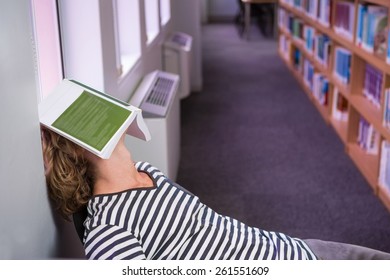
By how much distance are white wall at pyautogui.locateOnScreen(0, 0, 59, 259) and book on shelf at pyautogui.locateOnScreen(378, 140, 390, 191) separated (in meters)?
1.94

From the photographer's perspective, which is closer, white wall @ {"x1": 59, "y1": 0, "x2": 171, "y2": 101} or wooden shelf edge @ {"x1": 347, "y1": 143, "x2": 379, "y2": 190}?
white wall @ {"x1": 59, "y1": 0, "x2": 171, "y2": 101}

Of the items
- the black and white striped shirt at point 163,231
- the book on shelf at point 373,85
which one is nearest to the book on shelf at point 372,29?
the book on shelf at point 373,85

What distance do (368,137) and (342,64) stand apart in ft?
2.34

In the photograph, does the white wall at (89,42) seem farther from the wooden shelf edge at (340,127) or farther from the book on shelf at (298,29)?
the book on shelf at (298,29)

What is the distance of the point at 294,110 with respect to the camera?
464cm

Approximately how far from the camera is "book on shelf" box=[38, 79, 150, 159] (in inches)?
44.4

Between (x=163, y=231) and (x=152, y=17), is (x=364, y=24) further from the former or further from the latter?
(x=163, y=231)

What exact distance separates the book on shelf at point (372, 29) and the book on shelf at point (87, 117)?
1.98m

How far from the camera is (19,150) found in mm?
1063

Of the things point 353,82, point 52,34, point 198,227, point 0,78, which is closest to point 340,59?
point 353,82

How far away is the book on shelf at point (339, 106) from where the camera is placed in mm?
3914

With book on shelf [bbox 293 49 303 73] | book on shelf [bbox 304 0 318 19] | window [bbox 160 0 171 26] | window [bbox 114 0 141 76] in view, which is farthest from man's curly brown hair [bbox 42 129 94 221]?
book on shelf [bbox 293 49 303 73]

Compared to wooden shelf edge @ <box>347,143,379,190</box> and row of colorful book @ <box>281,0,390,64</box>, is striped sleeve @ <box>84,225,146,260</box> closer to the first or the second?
row of colorful book @ <box>281,0,390,64</box>
